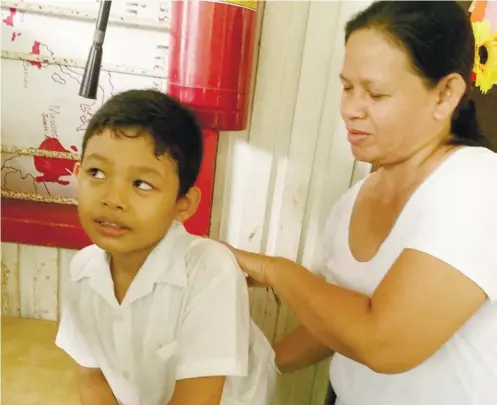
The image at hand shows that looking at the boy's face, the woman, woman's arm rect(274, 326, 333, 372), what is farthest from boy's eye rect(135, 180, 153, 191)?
woman's arm rect(274, 326, 333, 372)

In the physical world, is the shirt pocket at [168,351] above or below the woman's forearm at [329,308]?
below

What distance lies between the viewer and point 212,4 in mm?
762

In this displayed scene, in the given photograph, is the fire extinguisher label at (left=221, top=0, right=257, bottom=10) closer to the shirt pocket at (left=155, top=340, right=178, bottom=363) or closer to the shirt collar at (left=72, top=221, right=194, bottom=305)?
the shirt collar at (left=72, top=221, right=194, bottom=305)

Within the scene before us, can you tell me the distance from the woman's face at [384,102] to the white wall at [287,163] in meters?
0.25

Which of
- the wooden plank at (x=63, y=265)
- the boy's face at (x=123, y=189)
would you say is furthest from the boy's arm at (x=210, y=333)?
the wooden plank at (x=63, y=265)

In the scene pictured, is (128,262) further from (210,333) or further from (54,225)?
(54,225)

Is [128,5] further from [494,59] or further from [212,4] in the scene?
[494,59]

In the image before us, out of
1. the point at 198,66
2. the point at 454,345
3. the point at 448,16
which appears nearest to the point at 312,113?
the point at 198,66

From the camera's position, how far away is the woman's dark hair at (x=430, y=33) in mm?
572

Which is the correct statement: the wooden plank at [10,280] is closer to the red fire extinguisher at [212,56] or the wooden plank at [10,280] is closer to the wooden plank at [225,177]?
the wooden plank at [225,177]

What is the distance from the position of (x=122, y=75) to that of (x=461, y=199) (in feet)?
2.17

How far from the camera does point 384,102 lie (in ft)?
2.02

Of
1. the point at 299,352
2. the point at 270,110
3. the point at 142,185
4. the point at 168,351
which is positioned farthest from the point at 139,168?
the point at 299,352

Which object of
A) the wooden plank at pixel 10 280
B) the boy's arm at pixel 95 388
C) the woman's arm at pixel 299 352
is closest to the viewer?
the boy's arm at pixel 95 388
